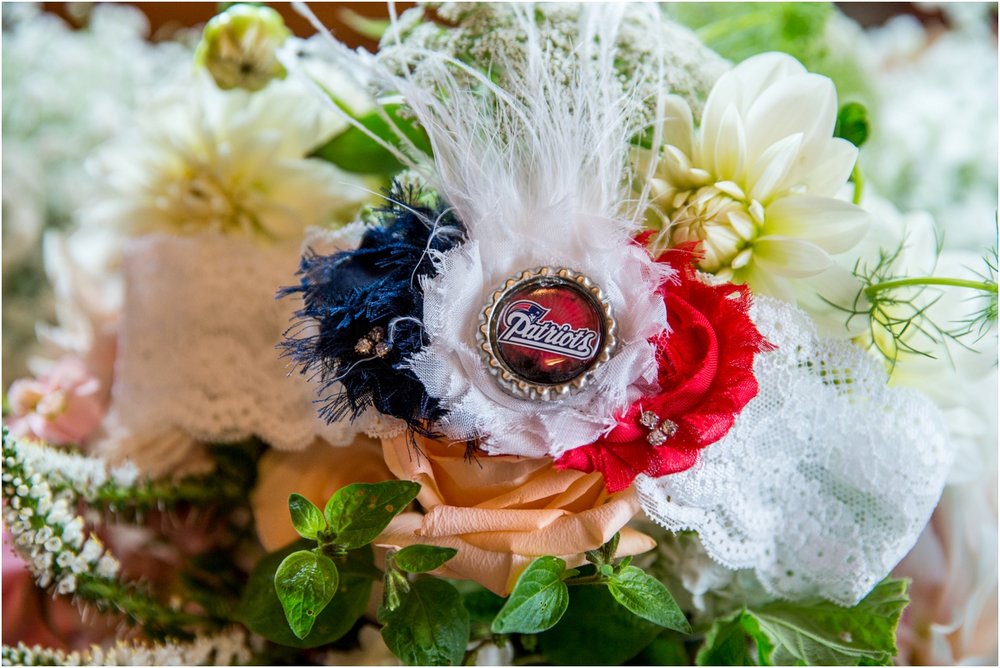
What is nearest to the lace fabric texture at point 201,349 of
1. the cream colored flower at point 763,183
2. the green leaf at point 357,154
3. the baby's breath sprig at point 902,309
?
the green leaf at point 357,154

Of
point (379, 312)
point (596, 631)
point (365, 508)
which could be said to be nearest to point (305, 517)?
point (365, 508)

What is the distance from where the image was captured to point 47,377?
0.77m

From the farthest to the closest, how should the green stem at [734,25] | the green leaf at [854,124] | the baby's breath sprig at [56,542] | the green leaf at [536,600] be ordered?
the green stem at [734,25] → the green leaf at [854,124] → the baby's breath sprig at [56,542] → the green leaf at [536,600]

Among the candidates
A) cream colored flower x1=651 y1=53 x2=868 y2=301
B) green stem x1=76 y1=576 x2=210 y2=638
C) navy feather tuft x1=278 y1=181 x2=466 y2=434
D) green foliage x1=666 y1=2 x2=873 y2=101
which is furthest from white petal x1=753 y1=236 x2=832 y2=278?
green stem x1=76 y1=576 x2=210 y2=638

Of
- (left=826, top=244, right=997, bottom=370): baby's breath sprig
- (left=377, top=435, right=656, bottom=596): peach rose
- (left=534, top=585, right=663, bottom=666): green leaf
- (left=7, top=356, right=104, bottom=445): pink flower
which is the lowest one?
(left=7, top=356, right=104, bottom=445): pink flower

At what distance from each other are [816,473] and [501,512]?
282 millimetres

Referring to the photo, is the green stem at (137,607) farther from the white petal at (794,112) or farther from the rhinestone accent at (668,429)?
the white petal at (794,112)

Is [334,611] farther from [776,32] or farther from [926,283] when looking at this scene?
[776,32]

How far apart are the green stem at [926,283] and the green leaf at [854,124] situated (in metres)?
0.16

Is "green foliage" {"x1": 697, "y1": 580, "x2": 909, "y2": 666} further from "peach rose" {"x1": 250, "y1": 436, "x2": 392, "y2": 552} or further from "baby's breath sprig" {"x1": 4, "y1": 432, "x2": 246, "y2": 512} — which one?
"baby's breath sprig" {"x1": 4, "y1": 432, "x2": 246, "y2": 512}

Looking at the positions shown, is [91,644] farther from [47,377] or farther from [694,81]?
[694,81]

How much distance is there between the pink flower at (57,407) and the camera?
73 centimetres

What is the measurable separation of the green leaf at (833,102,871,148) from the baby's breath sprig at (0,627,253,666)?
0.73 meters

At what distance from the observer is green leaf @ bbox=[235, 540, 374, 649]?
0.56 metres
